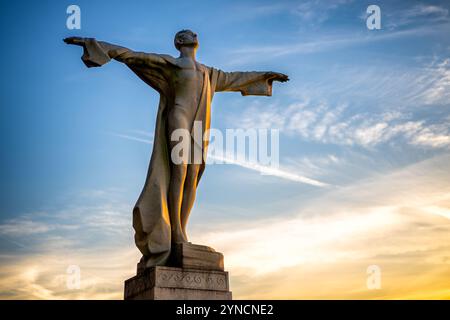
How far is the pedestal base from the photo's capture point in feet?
36.6

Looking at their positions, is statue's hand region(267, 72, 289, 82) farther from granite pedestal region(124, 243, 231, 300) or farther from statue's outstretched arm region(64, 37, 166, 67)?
granite pedestal region(124, 243, 231, 300)

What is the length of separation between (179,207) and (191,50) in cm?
342

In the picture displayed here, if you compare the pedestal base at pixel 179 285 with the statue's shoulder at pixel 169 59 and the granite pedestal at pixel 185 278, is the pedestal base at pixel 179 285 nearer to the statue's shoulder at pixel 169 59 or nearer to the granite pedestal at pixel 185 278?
the granite pedestal at pixel 185 278

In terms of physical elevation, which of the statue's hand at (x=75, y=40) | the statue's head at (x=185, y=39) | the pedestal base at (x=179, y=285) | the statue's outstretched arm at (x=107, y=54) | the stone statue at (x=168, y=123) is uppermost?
the statue's head at (x=185, y=39)

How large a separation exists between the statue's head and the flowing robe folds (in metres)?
0.46

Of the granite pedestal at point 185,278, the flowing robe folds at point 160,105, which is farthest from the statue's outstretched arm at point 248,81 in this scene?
the granite pedestal at point 185,278

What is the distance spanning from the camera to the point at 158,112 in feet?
42.4

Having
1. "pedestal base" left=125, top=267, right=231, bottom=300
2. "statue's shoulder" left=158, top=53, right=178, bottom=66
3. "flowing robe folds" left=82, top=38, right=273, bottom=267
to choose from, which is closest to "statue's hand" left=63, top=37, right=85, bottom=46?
"flowing robe folds" left=82, top=38, right=273, bottom=267

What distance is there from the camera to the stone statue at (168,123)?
1197 centimetres

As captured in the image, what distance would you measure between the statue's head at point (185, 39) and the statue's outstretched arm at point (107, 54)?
645 mm

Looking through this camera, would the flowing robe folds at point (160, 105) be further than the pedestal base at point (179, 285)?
Yes

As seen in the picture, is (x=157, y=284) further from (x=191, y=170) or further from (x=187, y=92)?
(x=187, y=92)

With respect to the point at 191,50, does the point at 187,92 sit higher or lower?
lower
